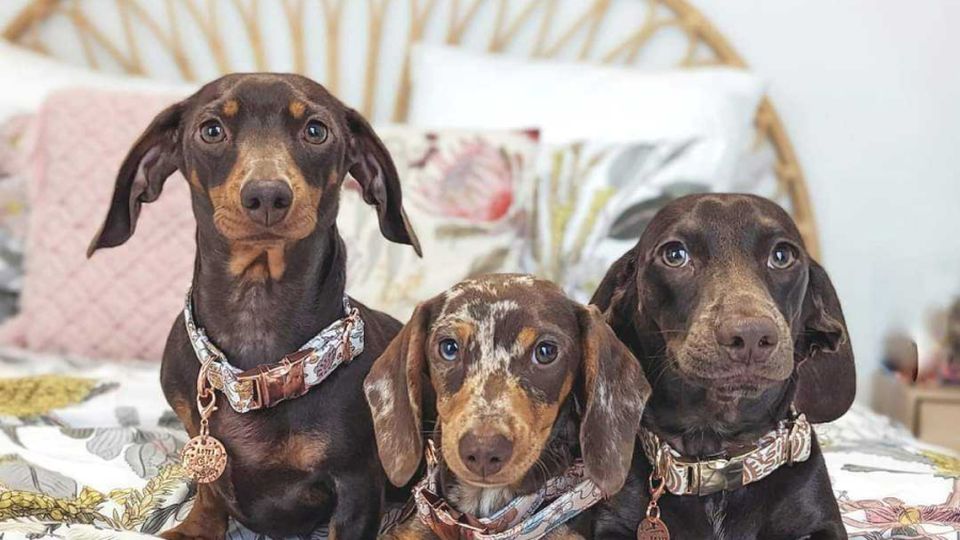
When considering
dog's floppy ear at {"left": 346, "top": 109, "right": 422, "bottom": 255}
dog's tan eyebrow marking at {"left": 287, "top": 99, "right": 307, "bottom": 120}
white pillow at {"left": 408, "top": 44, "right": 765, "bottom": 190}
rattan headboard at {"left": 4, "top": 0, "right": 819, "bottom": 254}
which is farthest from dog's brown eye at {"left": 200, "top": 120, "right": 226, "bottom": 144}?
rattan headboard at {"left": 4, "top": 0, "right": 819, "bottom": 254}

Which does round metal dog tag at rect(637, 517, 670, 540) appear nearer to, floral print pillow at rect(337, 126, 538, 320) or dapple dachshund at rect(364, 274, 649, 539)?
dapple dachshund at rect(364, 274, 649, 539)

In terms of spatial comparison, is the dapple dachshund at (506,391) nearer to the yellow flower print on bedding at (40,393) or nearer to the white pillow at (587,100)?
the yellow flower print on bedding at (40,393)

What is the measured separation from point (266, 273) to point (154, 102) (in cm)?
165

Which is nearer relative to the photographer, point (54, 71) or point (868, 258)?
point (54, 71)

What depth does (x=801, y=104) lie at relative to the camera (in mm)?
3971

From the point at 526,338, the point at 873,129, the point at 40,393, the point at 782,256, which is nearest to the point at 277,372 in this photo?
the point at 526,338

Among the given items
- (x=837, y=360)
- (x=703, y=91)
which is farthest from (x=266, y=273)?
→ (x=703, y=91)

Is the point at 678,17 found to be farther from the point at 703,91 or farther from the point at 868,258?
the point at 868,258

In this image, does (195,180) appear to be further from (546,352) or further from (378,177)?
(546,352)

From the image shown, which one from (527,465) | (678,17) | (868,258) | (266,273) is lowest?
(868,258)

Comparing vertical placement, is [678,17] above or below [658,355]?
above

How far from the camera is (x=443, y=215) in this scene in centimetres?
296

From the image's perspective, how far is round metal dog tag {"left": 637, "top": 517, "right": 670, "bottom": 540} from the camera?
59.7 inches

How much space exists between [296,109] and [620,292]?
61 centimetres
